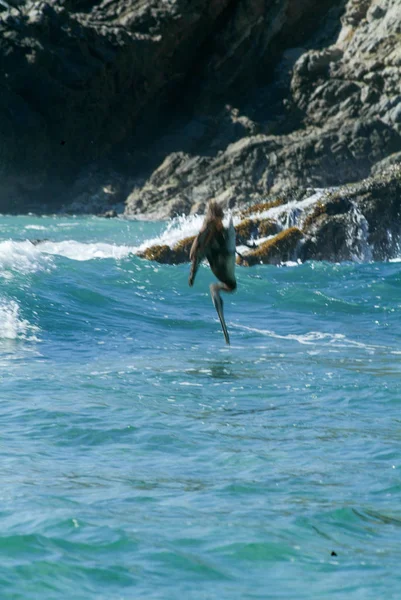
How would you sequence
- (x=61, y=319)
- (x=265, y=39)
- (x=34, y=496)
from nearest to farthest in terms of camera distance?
(x=34, y=496), (x=61, y=319), (x=265, y=39)

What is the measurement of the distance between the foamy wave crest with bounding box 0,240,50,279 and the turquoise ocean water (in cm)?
114

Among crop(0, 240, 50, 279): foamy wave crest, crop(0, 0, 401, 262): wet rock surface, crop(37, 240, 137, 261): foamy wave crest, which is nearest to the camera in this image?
crop(0, 240, 50, 279): foamy wave crest

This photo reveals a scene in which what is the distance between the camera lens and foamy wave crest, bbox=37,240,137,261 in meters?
19.9

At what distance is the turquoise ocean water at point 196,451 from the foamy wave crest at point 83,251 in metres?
5.94

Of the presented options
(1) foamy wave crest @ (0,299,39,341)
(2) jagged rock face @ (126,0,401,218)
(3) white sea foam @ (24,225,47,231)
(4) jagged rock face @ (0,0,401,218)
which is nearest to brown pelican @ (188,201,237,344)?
(1) foamy wave crest @ (0,299,39,341)

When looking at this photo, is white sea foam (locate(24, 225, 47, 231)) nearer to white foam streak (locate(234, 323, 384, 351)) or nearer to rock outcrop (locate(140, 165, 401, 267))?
rock outcrop (locate(140, 165, 401, 267))

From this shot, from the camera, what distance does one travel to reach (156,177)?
4125 centimetres

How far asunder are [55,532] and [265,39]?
4068 cm

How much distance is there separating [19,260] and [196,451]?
9.93 meters

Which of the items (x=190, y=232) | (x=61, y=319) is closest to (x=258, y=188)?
(x=190, y=232)

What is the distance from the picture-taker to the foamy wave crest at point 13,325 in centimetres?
1112

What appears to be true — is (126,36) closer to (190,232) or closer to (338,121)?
(338,121)

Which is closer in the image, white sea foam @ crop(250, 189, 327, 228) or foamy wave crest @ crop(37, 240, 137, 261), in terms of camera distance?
white sea foam @ crop(250, 189, 327, 228)

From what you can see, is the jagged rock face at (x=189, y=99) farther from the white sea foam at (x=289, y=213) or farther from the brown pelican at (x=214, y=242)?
the brown pelican at (x=214, y=242)
